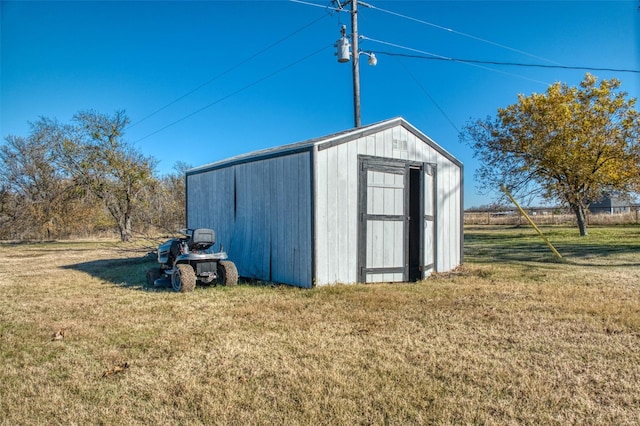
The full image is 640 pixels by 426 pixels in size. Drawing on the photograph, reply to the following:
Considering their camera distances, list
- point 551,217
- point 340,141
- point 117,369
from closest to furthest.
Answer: point 117,369 < point 340,141 < point 551,217

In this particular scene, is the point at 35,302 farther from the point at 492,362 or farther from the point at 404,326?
the point at 492,362

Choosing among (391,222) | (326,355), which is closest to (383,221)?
(391,222)

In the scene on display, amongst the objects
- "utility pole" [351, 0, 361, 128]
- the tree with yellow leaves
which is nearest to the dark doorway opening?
"utility pole" [351, 0, 361, 128]

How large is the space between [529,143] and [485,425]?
59.3 ft

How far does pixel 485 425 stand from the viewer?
242cm

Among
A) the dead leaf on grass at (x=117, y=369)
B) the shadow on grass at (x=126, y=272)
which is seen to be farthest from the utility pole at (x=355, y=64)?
the dead leaf on grass at (x=117, y=369)

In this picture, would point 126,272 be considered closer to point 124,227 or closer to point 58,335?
point 58,335

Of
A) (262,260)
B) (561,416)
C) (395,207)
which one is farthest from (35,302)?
(561,416)

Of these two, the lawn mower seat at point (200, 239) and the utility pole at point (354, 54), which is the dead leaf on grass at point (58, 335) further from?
the utility pole at point (354, 54)

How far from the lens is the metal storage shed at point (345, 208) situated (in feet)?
22.8

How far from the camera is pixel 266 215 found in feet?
25.8

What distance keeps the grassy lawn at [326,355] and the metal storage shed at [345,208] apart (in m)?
0.72

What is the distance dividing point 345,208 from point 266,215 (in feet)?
5.09

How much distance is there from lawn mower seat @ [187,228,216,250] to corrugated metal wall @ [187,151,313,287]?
1140mm
